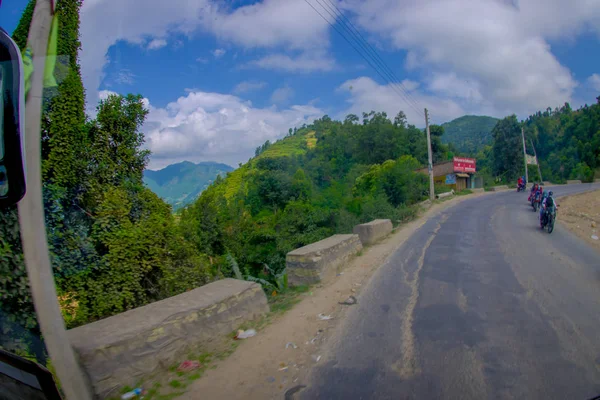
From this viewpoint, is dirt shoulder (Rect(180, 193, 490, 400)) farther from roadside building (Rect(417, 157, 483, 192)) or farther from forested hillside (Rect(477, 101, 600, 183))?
roadside building (Rect(417, 157, 483, 192))

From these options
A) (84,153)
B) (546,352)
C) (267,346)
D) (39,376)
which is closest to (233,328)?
(267,346)

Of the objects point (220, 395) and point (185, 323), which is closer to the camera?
point (220, 395)

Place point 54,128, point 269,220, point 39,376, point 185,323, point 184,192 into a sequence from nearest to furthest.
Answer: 1. point 39,376
2. point 185,323
3. point 54,128
4. point 184,192
5. point 269,220

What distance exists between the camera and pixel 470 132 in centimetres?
9994

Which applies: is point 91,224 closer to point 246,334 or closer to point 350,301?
point 246,334

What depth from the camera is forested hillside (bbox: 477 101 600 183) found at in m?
25.8

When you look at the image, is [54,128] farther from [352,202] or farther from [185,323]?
[352,202]

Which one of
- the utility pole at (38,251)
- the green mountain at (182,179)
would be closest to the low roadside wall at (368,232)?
the green mountain at (182,179)

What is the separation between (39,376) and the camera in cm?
179

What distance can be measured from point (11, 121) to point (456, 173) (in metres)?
43.1

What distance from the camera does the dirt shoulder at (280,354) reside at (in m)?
3.21

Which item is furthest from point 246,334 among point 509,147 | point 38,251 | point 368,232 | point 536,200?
point 509,147

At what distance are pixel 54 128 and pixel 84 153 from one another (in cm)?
60

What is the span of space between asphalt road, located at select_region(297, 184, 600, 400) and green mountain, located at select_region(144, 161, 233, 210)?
5.03m
